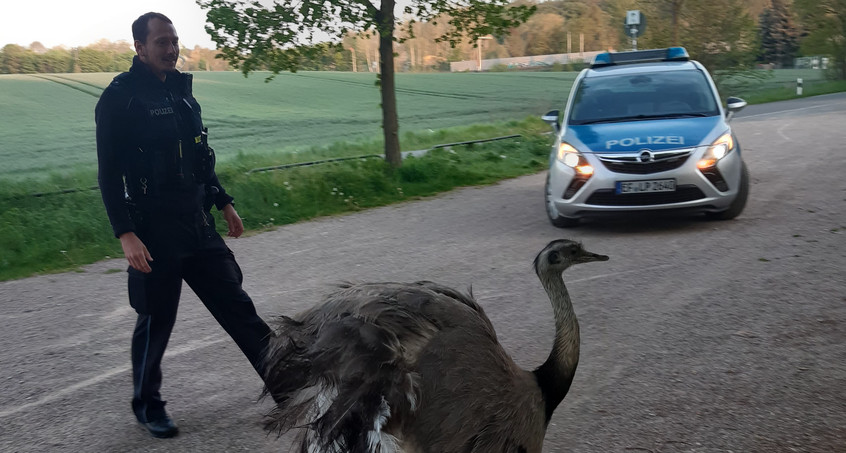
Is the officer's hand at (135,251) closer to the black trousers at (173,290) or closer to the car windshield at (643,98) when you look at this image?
the black trousers at (173,290)

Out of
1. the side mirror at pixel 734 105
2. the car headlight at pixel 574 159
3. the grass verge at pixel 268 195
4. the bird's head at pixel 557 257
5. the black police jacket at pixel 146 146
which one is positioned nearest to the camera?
the bird's head at pixel 557 257

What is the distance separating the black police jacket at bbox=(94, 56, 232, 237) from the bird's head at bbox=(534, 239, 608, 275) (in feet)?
6.13

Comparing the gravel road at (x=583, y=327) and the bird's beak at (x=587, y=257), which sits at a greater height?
the bird's beak at (x=587, y=257)

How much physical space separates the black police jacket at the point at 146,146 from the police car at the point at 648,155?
6.27m

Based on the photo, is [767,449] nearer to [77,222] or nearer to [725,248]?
[725,248]

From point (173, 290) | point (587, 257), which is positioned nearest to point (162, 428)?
point (173, 290)

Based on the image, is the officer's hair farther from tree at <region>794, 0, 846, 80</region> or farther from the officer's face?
tree at <region>794, 0, 846, 80</region>

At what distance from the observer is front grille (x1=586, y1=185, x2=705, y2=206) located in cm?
988

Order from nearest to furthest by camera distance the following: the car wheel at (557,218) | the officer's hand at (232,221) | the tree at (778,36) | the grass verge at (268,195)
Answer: the officer's hand at (232,221), the car wheel at (557,218), the grass verge at (268,195), the tree at (778,36)

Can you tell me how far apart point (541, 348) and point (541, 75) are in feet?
219

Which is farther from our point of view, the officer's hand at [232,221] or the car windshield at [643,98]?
the car windshield at [643,98]

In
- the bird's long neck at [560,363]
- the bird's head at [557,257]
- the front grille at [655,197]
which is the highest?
the bird's head at [557,257]

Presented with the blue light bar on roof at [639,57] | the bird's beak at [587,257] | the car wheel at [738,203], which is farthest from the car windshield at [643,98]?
the bird's beak at [587,257]

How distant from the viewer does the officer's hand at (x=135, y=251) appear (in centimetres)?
448
